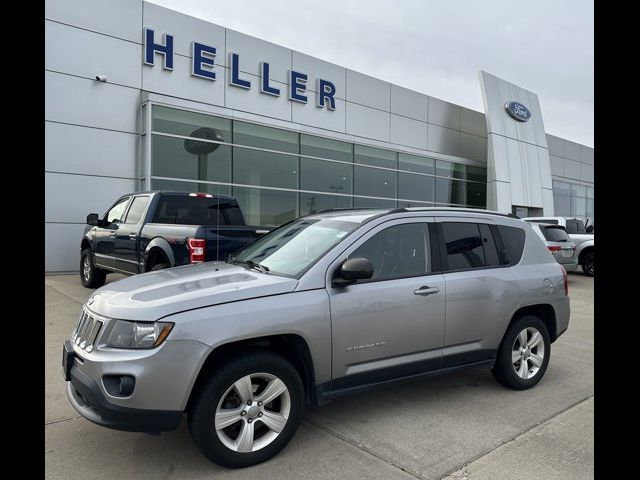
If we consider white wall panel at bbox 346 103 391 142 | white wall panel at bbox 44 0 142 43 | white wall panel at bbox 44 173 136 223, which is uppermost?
white wall panel at bbox 44 0 142 43

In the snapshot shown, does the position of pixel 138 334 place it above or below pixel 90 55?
below

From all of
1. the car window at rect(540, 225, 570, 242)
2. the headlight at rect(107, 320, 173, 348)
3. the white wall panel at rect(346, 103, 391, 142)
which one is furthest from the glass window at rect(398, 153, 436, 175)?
the headlight at rect(107, 320, 173, 348)

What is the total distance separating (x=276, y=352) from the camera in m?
3.32

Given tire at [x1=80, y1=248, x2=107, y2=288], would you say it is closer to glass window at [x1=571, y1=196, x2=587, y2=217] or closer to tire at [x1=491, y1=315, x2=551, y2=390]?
tire at [x1=491, y1=315, x2=551, y2=390]

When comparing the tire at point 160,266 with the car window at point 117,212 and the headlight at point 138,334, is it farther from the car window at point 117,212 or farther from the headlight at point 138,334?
the headlight at point 138,334

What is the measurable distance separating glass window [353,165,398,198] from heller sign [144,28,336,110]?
285cm

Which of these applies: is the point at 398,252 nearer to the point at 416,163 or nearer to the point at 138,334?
the point at 138,334

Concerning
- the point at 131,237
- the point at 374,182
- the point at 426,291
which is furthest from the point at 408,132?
the point at 426,291

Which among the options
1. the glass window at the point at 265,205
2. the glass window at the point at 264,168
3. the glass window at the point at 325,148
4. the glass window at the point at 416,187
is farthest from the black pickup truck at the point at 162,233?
the glass window at the point at 416,187

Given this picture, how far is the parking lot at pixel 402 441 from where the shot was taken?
3039 millimetres

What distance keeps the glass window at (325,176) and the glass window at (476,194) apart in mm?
8154

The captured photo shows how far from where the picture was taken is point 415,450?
10.9 ft

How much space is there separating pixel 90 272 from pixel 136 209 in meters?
2.37

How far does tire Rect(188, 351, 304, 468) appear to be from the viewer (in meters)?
2.93
